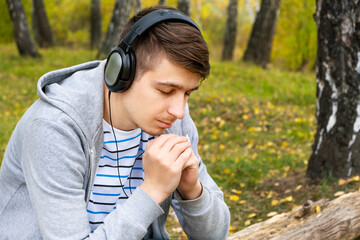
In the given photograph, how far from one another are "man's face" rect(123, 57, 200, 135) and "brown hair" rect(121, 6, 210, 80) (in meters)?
0.03

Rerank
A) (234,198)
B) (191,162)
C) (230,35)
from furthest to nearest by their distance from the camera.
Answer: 1. (230,35)
2. (234,198)
3. (191,162)

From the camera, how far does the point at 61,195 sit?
5.11 ft

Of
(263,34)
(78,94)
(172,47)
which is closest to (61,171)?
(78,94)

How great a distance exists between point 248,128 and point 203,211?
4.37 meters

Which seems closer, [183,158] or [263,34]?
[183,158]

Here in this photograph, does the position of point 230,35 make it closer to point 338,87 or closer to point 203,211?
point 338,87

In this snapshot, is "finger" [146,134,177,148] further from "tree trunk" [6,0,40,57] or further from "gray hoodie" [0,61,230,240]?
"tree trunk" [6,0,40,57]

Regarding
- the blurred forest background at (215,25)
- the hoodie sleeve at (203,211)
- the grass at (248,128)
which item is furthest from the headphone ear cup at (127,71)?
the blurred forest background at (215,25)

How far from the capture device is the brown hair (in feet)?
5.29

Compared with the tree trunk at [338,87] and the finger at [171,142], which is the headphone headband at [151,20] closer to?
the finger at [171,142]

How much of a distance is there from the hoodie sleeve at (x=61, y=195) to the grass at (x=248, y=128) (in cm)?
198

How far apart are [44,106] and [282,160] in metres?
3.86

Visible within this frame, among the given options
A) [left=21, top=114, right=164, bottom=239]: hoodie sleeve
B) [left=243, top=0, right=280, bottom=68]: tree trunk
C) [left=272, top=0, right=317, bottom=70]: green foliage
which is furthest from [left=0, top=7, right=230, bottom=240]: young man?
[left=272, top=0, right=317, bottom=70]: green foliage

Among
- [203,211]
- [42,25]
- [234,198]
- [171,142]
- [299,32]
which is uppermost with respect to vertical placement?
[42,25]
